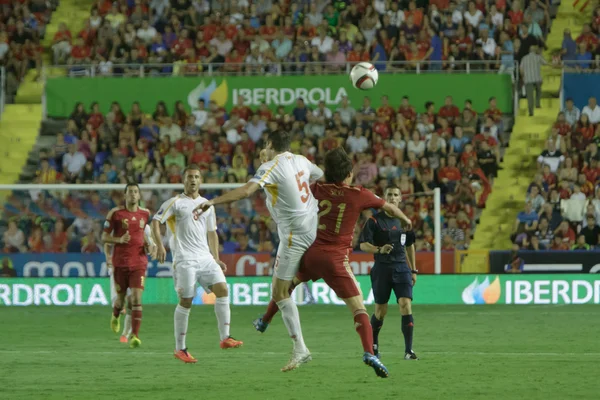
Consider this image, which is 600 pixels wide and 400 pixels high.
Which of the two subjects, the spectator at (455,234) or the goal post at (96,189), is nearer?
the goal post at (96,189)

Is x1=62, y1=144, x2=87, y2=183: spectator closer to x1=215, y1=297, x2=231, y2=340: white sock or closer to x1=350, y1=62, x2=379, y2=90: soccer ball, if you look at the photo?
x1=350, y1=62, x2=379, y2=90: soccer ball

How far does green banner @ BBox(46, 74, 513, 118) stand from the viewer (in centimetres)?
2772

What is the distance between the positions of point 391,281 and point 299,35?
1651cm

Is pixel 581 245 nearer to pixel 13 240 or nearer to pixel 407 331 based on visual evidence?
pixel 13 240

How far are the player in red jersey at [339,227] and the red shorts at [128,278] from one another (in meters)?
4.99

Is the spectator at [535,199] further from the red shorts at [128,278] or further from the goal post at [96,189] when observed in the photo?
the red shorts at [128,278]

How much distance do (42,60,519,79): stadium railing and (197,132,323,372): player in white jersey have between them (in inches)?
644

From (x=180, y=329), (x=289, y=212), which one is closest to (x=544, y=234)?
(x=180, y=329)

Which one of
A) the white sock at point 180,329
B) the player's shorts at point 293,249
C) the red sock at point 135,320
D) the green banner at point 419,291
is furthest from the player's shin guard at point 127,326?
the green banner at point 419,291

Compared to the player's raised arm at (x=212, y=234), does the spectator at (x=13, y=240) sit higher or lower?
lower

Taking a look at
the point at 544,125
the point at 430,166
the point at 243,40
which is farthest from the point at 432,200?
the point at 243,40

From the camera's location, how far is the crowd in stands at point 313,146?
25.0m

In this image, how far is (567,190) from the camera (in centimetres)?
2441

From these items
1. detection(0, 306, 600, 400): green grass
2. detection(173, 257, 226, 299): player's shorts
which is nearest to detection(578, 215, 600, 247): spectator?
detection(0, 306, 600, 400): green grass
